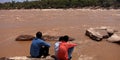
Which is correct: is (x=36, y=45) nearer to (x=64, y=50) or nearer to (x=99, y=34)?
(x=64, y=50)

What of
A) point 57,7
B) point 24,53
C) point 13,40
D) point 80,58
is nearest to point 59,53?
point 80,58

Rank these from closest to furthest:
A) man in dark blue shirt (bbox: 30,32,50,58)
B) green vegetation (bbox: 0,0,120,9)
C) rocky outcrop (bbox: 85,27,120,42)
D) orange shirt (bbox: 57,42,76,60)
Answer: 1. orange shirt (bbox: 57,42,76,60)
2. man in dark blue shirt (bbox: 30,32,50,58)
3. rocky outcrop (bbox: 85,27,120,42)
4. green vegetation (bbox: 0,0,120,9)

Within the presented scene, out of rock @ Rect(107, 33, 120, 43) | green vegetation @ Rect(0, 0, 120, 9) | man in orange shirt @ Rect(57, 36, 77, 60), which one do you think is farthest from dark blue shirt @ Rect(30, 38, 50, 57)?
green vegetation @ Rect(0, 0, 120, 9)

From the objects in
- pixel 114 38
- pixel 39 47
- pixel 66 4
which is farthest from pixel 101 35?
pixel 66 4

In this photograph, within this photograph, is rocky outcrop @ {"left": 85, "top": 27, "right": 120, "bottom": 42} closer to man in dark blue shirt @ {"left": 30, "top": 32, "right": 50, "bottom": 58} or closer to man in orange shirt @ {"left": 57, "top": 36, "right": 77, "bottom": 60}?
man in dark blue shirt @ {"left": 30, "top": 32, "right": 50, "bottom": 58}

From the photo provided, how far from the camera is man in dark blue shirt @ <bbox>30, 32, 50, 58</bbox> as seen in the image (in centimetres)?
909

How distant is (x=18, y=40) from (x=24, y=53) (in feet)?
10.3

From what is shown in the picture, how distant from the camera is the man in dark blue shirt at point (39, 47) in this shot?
9.09m

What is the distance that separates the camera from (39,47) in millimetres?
9273

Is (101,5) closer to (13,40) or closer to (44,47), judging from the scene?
(13,40)

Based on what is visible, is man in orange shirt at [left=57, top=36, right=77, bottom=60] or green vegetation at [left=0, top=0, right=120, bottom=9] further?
green vegetation at [left=0, top=0, right=120, bottom=9]

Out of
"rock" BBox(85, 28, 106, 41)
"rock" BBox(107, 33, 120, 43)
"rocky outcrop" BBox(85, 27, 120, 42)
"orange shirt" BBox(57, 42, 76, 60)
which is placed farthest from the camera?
"rock" BBox(85, 28, 106, 41)

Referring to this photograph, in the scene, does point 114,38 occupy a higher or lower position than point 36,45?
lower

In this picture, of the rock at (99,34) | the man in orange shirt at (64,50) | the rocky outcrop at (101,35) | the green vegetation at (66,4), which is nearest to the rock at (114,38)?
the rocky outcrop at (101,35)
